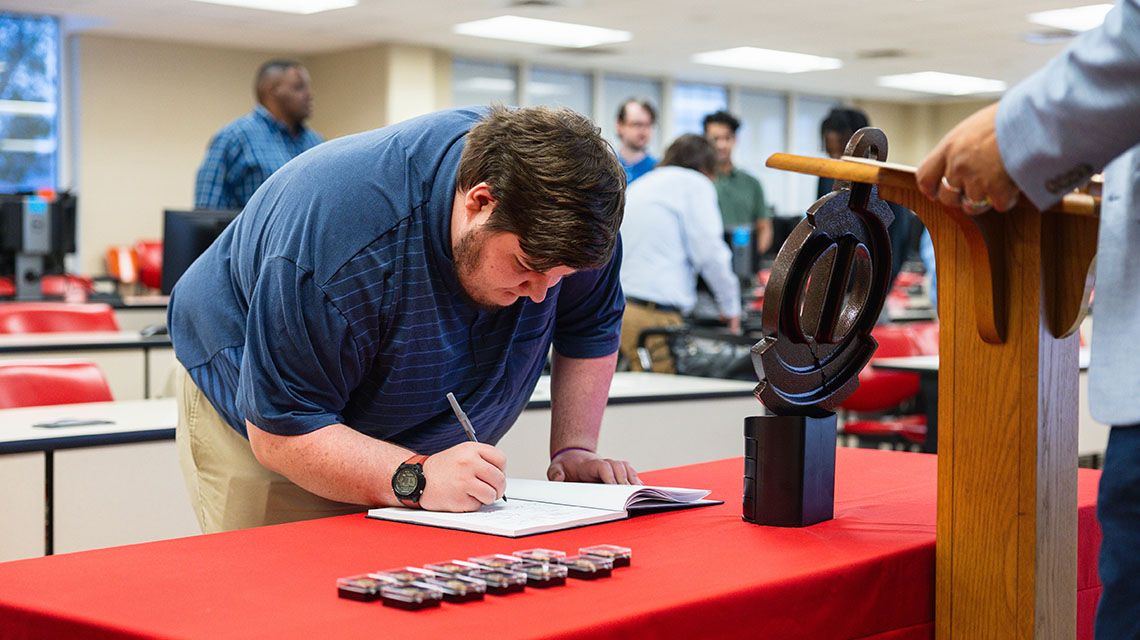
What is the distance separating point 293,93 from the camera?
5438 mm

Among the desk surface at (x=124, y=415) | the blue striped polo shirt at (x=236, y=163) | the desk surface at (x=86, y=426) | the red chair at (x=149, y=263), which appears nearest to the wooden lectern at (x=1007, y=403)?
the desk surface at (x=124, y=415)

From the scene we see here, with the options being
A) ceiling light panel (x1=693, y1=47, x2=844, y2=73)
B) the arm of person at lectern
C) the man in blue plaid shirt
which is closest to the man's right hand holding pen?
the arm of person at lectern

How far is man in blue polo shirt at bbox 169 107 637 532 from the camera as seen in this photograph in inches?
56.7

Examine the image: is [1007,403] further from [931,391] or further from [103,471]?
[931,391]

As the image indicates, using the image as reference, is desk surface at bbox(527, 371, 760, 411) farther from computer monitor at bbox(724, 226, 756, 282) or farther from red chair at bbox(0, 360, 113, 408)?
computer monitor at bbox(724, 226, 756, 282)

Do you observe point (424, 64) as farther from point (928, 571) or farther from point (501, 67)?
point (928, 571)

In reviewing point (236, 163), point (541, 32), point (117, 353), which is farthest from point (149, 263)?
point (117, 353)

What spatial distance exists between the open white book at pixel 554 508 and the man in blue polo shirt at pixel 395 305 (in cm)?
4

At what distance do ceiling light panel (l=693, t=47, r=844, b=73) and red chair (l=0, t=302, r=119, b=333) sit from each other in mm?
8246

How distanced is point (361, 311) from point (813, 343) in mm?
561

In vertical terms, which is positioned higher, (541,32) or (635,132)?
(541,32)

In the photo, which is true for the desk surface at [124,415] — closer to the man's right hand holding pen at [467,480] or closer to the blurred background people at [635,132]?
the man's right hand holding pen at [467,480]

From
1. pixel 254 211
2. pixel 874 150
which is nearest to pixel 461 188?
pixel 254 211

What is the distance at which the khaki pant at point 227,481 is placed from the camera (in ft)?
5.71
